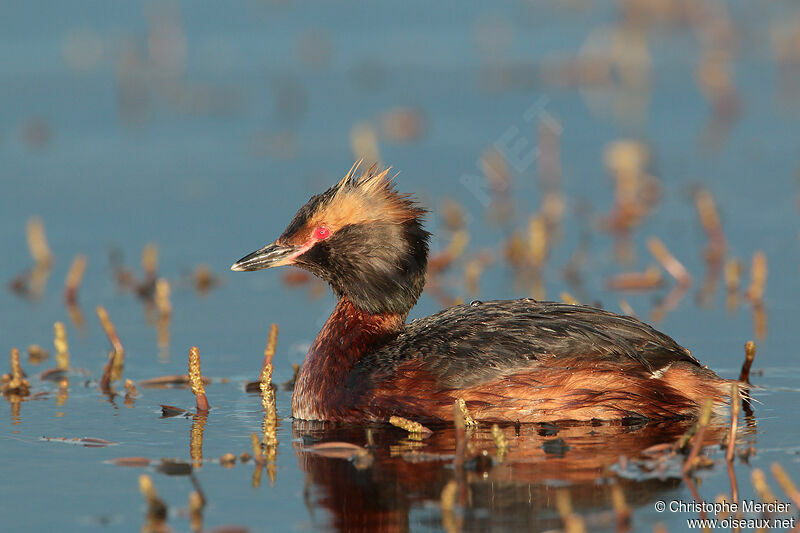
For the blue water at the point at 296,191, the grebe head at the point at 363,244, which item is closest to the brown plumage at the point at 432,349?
the grebe head at the point at 363,244

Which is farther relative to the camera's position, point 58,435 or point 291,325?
point 291,325

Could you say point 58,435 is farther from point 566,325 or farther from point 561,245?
point 561,245

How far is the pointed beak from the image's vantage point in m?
8.24

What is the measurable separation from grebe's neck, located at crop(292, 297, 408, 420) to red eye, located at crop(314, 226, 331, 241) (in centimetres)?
40

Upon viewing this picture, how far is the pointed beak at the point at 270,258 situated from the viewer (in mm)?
Result: 8242

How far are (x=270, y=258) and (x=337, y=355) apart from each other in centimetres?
74

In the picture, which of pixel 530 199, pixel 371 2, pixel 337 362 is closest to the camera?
pixel 337 362

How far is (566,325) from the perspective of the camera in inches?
296

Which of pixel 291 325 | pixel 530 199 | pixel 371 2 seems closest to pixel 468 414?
pixel 291 325

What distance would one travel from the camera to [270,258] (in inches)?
325

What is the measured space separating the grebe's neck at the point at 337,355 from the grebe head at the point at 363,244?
0.25 feet

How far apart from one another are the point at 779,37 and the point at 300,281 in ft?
35.7

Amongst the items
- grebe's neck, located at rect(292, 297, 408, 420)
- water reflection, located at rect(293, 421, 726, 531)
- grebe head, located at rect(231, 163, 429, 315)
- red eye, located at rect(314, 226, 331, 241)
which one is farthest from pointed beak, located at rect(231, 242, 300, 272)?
water reflection, located at rect(293, 421, 726, 531)

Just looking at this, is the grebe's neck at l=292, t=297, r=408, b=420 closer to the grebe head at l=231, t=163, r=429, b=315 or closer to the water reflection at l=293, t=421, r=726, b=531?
the grebe head at l=231, t=163, r=429, b=315
